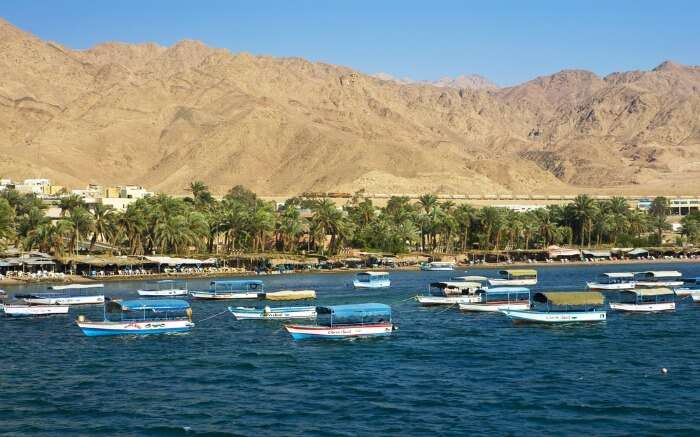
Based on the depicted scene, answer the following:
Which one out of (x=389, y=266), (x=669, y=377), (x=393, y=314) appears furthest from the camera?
(x=389, y=266)

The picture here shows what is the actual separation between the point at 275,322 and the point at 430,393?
101 feet

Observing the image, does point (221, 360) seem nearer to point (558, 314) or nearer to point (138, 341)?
point (138, 341)

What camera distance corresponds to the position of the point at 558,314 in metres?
79.9

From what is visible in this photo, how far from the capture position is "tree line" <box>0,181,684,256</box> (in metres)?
136

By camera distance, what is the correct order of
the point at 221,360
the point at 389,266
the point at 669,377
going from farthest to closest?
the point at 389,266
the point at 221,360
the point at 669,377

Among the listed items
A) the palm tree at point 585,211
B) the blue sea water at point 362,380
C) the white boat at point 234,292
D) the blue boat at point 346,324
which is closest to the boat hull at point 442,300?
the blue sea water at point 362,380

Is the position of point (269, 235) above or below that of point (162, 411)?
above

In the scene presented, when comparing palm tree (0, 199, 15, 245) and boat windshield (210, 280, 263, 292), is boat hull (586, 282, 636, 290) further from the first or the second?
palm tree (0, 199, 15, 245)

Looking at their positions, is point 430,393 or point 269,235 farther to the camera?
point 269,235

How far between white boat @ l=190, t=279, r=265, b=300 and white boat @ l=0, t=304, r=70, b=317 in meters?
16.4

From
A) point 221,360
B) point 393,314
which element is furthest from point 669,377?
point 393,314

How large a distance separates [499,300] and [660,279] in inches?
1397

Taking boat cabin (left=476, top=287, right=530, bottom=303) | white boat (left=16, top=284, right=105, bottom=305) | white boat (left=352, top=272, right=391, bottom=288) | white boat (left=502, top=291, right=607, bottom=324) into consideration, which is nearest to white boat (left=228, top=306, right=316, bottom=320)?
boat cabin (left=476, top=287, right=530, bottom=303)

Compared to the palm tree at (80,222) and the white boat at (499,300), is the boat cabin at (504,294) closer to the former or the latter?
the white boat at (499,300)
